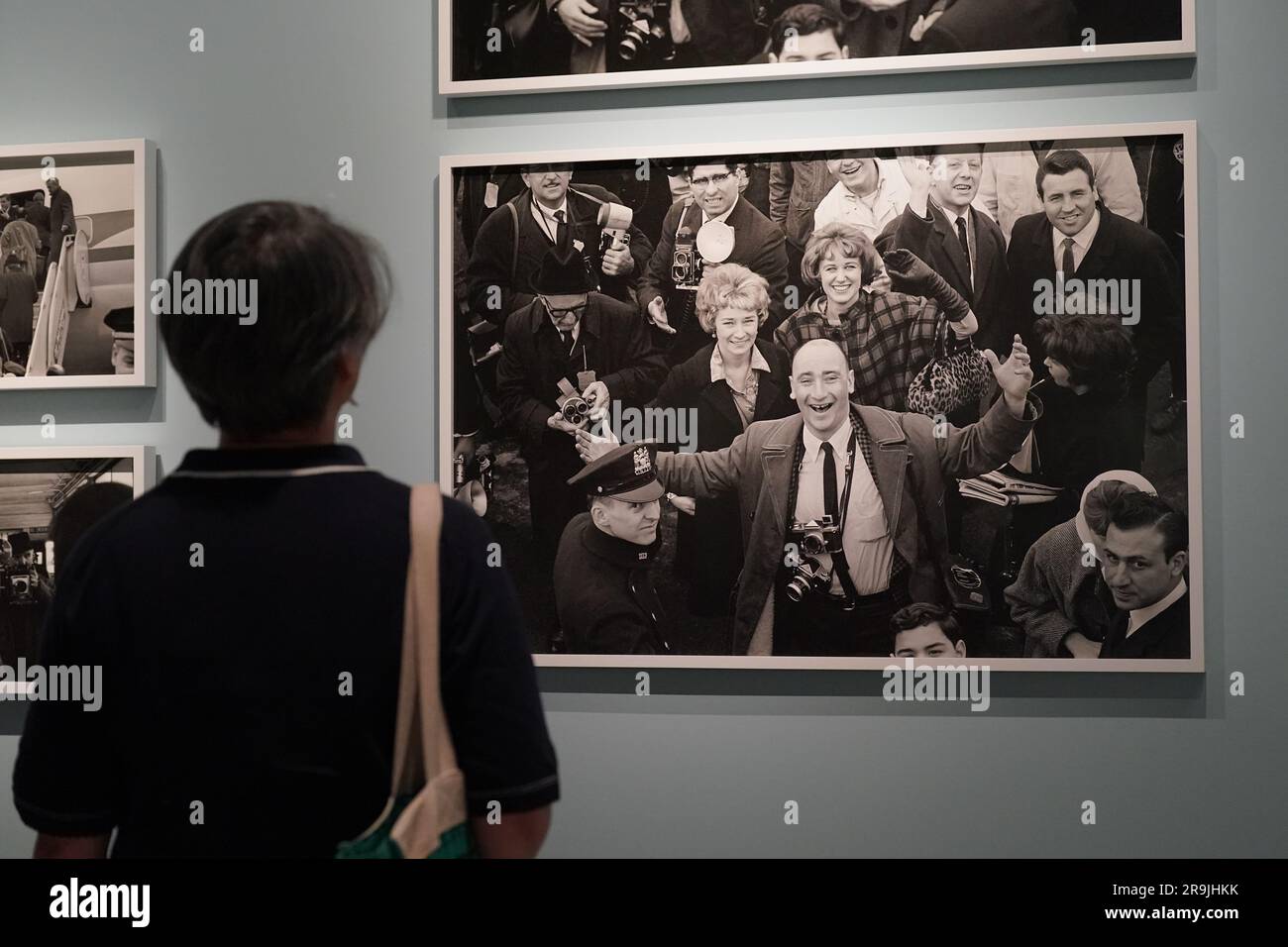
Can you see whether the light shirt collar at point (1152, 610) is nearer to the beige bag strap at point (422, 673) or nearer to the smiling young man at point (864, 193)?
the smiling young man at point (864, 193)

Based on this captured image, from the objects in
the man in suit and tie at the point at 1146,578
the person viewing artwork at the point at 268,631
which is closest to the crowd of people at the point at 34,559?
the person viewing artwork at the point at 268,631

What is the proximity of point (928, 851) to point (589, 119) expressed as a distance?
132 centimetres

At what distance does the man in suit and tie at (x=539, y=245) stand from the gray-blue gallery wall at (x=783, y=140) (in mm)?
89

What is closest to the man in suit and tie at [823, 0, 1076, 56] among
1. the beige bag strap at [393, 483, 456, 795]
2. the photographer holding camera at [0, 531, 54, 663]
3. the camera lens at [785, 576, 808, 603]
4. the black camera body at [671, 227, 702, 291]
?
the black camera body at [671, 227, 702, 291]

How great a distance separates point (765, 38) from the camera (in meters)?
1.68

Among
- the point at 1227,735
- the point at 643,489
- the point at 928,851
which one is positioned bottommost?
the point at 928,851

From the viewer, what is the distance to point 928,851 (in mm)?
1631

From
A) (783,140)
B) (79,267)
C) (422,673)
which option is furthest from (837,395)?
(79,267)

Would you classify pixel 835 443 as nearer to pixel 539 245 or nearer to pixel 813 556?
pixel 813 556

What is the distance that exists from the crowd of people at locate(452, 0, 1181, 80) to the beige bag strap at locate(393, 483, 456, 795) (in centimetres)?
119

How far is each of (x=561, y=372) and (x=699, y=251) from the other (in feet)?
1.00
